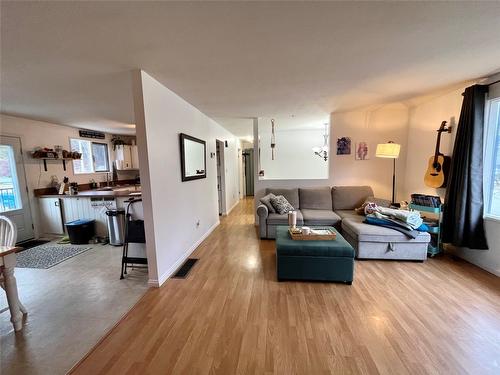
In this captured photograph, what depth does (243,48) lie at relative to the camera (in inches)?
71.0

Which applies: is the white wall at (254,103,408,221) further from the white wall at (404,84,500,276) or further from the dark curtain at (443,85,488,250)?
the dark curtain at (443,85,488,250)

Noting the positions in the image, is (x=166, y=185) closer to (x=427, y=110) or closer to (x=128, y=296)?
(x=128, y=296)

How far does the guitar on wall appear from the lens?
3.12 meters

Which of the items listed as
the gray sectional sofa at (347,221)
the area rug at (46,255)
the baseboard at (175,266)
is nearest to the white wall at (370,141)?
the gray sectional sofa at (347,221)

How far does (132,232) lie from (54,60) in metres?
1.93

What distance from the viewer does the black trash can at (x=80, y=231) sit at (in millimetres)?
3770

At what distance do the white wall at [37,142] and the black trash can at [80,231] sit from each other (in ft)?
3.62

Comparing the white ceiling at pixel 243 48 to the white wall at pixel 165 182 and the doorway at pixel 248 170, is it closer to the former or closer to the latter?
the white wall at pixel 165 182

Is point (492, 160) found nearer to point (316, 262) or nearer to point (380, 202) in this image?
point (380, 202)

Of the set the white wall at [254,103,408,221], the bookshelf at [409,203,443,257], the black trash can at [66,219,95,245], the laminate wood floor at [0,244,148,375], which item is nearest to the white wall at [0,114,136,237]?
the black trash can at [66,219,95,245]

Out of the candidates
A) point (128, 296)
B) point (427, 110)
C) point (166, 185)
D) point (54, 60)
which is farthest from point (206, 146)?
point (427, 110)

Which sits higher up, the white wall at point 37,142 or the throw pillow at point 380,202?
the white wall at point 37,142

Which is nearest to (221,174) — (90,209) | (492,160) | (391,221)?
(90,209)

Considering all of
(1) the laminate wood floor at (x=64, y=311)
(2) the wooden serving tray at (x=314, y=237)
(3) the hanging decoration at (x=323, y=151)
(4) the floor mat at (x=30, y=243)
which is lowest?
(1) the laminate wood floor at (x=64, y=311)
